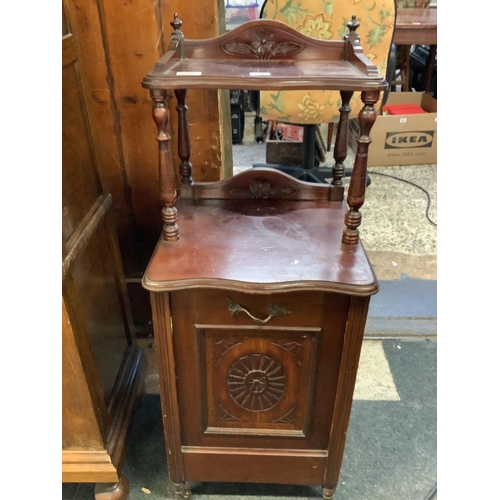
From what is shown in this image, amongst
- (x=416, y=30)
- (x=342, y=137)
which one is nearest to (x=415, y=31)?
(x=416, y=30)

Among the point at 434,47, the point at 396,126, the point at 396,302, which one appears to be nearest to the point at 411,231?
the point at 396,302

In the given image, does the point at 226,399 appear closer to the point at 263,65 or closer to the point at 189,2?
the point at 263,65

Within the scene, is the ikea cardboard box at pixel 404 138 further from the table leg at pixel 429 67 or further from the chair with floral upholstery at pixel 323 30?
the chair with floral upholstery at pixel 323 30

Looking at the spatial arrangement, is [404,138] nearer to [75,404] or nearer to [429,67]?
[429,67]

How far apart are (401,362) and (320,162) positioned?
166 cm

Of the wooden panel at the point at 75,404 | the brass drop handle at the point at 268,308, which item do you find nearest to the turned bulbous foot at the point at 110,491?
the wooden panel at the point at 75,404

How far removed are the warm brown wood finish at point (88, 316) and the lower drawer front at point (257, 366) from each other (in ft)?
0.71

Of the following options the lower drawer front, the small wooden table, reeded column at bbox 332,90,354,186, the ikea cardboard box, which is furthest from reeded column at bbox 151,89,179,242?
the small wooden table

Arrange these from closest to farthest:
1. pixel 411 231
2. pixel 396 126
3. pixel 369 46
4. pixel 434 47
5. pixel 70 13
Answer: pixel 70 13, pixel 369 46, pixel 411 231, pixel 396 126, pixel 434 47

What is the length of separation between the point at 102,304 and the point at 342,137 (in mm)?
774

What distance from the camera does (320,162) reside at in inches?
118

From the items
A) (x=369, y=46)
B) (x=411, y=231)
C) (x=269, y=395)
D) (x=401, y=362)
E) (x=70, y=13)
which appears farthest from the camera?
(x=411, y=231)

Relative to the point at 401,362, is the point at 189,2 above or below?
above

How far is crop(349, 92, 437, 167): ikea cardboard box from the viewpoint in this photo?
2824 mm
